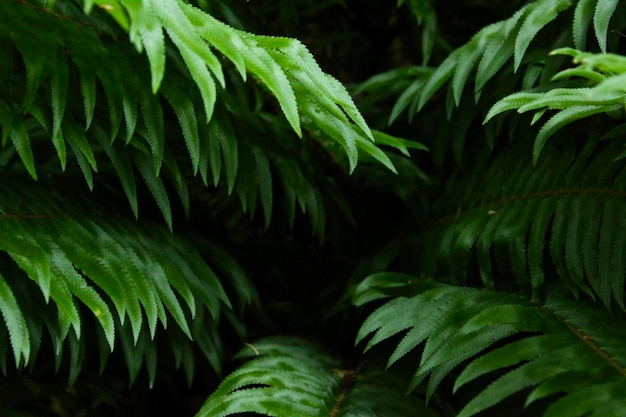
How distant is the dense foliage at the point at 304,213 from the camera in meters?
0.74

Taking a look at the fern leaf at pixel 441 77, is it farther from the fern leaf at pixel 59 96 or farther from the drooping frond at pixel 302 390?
the fern leaf at pixel 59 96

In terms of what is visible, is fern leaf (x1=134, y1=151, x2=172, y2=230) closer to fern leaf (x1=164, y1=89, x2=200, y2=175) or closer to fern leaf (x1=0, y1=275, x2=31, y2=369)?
fern leaf (x1=164, y1=89, x2=200, y2=175)

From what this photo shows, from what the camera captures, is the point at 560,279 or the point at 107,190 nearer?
the point at 560,279

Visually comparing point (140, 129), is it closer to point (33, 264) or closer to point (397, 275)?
point (33, 264)

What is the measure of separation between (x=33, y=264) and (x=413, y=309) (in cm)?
51

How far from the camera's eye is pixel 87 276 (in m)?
0.89

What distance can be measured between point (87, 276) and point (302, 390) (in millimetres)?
343

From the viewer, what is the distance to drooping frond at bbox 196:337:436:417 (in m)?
0.81

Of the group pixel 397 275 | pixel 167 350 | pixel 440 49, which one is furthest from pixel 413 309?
pixel 440 49

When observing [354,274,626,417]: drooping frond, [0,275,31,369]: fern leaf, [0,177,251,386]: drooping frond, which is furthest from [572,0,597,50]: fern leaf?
[0,275,31,369]: fern leaf

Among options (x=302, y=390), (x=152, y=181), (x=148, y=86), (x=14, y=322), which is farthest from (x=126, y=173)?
(x=302, y=390)

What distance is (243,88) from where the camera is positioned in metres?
1.14

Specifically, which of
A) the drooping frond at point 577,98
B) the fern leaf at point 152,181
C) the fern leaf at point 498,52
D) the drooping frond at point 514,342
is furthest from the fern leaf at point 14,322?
the fern leaf at point 498,52

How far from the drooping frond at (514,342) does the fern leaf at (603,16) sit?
1.20 feet
